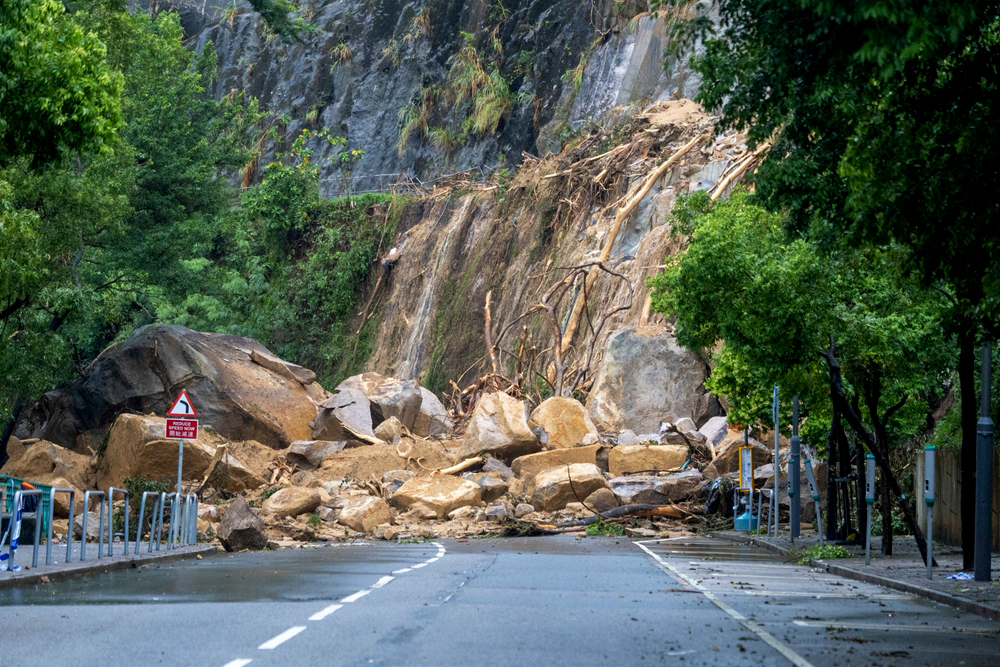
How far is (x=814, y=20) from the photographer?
388 inches

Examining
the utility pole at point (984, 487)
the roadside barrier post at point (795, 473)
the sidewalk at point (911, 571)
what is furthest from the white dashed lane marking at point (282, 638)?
A: the roadside barrier post at point (795, 473)

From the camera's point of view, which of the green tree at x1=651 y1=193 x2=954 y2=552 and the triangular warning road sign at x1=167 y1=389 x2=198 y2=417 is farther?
the triangular warning road sign at x1=167 y1=389 x2=198 y2=417

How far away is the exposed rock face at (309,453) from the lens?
37375 millimetres

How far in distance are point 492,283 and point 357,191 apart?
16163mm

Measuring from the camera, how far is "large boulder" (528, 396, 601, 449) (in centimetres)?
3712

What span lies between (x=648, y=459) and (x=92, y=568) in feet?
68.1

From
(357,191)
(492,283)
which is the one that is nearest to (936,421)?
(492,283)

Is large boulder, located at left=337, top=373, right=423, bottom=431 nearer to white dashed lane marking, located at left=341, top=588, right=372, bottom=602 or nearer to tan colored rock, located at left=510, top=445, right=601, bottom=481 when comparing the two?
tan colored rock, located at left=510, top=445, right=601, bottom=481

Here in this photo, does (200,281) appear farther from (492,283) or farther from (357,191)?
(357,191)

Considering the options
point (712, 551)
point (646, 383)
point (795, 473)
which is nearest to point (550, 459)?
point (646, 383)

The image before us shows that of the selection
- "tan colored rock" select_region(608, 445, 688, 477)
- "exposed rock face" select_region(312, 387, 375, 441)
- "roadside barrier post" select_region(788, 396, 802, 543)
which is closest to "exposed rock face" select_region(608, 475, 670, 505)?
"tan colored rock" select_region(608, 445, 688, 477)

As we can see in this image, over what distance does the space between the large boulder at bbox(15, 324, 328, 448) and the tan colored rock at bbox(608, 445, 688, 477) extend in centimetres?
1182

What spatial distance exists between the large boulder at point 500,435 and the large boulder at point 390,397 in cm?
580

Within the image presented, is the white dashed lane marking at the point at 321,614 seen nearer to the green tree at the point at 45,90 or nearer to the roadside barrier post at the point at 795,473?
the green tree at the point at 45,90
